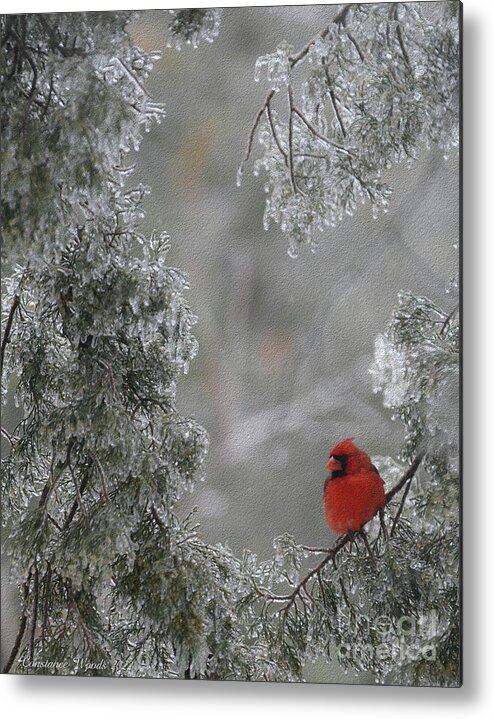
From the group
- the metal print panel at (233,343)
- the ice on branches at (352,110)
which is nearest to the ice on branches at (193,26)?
the metal print panel at (233,343)

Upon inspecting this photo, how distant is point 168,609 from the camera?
5.63 feet

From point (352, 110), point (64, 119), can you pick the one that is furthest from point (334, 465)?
point (64, 119)

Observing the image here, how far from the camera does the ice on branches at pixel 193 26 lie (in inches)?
68.0

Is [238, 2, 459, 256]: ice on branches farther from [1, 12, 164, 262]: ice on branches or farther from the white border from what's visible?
[1, 12, 164, 262]: ice on branches

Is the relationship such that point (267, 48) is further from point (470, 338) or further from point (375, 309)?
point (470, 338)

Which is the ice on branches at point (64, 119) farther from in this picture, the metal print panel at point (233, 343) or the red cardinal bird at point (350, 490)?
the red cardinal bird at point (350, 490)

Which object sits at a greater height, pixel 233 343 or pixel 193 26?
pixel 193 26

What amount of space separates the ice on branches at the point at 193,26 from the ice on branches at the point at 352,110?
122mm

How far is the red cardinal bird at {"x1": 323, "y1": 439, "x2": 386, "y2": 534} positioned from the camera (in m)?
1.67

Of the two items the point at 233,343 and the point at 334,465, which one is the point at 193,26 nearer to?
the point at 233,343

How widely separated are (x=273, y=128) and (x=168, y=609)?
38.3 inches

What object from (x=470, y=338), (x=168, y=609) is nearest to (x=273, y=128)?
(x=470, y=338)

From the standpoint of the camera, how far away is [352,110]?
66.4 inches

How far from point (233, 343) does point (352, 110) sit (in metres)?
0.51
